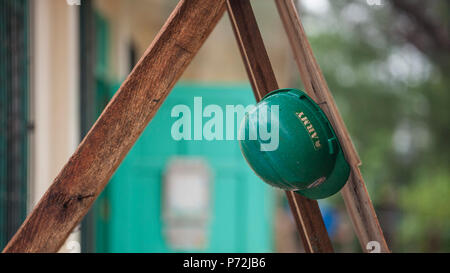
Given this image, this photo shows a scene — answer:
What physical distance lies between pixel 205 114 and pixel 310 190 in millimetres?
405

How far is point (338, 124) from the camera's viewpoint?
1.08m

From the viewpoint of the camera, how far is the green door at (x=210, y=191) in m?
4.29

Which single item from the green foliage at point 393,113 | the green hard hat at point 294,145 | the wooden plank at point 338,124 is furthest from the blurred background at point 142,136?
the green foliage at point 393,113

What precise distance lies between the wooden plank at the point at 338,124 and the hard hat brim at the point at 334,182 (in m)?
0.01

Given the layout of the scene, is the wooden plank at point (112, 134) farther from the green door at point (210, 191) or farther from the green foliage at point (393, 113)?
the green foliage at point (393, 113)

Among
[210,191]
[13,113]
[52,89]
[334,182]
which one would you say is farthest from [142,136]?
[334,182]

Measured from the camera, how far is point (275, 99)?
1092mm

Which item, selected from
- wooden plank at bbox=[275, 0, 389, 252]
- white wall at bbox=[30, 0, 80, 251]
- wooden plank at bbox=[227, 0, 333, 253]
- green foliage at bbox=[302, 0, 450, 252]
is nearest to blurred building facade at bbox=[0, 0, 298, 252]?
white wall at bbox=[30, 0, 80, 251]

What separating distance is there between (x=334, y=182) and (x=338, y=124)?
0.15 metres

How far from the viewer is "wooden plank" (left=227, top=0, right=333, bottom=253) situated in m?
1.15

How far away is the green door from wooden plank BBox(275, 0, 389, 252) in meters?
3.07
